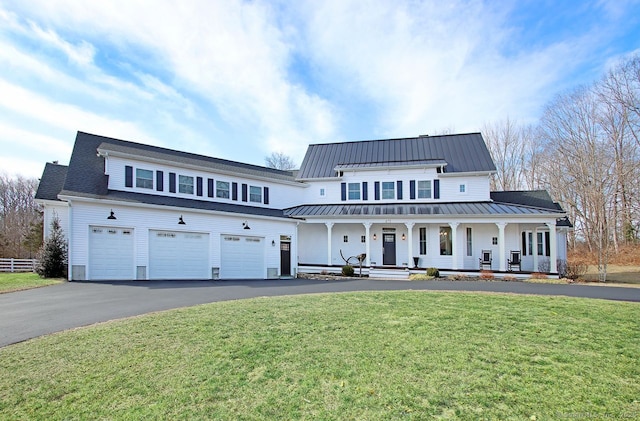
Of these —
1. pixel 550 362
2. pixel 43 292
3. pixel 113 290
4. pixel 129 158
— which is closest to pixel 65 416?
pixel 550 362

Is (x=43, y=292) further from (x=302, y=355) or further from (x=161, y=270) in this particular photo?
(x=302, y=355)

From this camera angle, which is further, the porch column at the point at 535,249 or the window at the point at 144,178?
the porch column at the point at 535,249

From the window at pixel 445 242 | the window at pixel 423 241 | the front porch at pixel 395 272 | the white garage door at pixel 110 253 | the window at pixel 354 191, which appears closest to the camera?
the white garage door at pixel 110 253

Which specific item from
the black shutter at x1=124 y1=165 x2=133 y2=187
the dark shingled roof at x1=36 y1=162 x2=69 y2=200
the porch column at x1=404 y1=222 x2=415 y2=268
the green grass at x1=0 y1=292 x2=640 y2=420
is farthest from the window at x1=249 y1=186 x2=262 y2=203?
the green grass at x1=0 y1=292 x2=640 y2=420

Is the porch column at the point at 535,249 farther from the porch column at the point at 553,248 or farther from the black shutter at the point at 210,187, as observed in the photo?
the black shutter at the point at 210,187

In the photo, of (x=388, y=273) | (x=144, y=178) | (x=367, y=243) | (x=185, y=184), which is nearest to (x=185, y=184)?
(x=185, y=184)

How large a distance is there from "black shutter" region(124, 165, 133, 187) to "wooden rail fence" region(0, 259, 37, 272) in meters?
11.5

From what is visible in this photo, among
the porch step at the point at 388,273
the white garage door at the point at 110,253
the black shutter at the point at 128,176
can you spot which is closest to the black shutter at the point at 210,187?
the black shutter at the point at 128,176

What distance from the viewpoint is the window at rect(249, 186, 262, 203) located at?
22.2 metres

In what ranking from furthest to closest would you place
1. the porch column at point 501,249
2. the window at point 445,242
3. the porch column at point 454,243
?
the window at point 445,242
the porch column at point 454,243
the porch column at point 501,249

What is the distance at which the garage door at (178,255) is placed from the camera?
16109 millimetres

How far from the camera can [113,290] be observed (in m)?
11.9

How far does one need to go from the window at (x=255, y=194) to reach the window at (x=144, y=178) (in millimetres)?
5942

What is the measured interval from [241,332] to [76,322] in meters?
3.92
